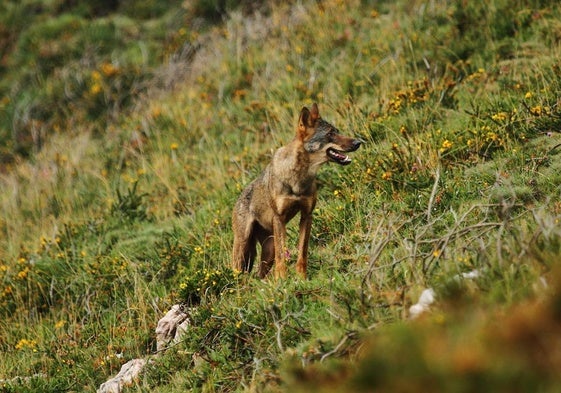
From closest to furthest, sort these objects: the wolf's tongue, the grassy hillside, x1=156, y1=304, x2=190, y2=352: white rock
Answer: the grassy hillside → the wolf's tongue → x1=156, y1=304, x2=190, y2=352: white rock

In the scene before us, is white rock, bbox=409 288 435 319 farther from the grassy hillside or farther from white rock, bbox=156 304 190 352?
white rock, bbox=156 304 190 352

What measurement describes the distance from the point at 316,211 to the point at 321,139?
1.28m

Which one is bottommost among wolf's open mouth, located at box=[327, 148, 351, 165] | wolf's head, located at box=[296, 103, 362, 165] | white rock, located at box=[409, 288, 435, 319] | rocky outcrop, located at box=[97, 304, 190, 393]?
rocky outcrop, located at box=[97, 304, 190, 393]

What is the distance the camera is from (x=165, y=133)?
36.8 ft

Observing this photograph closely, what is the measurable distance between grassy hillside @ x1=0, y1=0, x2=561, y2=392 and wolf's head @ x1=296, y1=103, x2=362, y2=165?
679mm

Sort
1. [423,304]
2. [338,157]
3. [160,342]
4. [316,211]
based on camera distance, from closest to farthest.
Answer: [423,304]
[338,157]
[160,342]
[316,211]

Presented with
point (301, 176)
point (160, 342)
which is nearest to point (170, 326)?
point (160, 342)

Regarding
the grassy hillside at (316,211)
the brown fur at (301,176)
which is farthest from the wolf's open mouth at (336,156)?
the grassy hillside at (316,211)

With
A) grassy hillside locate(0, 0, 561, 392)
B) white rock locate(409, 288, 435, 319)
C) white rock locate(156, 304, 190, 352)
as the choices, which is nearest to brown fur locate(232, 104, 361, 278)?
grassy hillside locate(0, 0, 561, 392)

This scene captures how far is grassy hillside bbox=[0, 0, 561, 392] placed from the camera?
12.7ft

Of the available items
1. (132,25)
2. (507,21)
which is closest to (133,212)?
(507,21)

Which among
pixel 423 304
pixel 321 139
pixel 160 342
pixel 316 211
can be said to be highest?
pixel 321 139

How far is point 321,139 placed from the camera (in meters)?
5.88

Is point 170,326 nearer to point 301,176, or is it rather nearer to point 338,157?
point 301,176
